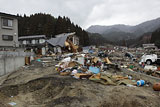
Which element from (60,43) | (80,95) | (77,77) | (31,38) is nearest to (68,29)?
(31,38)

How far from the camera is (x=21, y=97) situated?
4.93 meters

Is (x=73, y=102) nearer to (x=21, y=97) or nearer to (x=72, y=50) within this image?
(x=21, y=97)

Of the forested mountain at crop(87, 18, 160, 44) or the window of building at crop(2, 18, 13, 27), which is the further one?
the forested mountain at crop(87, 18, 160, 44)

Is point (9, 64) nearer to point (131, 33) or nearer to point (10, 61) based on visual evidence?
point (10, 61)

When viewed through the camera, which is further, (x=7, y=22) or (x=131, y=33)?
(x=131, y=33)

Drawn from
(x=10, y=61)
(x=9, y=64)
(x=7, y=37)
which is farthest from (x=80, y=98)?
(x=7, y=37)

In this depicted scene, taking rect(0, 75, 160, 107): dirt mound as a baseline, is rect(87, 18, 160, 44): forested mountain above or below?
above

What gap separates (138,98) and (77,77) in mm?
3552

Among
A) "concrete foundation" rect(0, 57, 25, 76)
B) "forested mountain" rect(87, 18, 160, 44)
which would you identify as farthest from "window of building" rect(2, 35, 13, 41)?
"forested mountain" rect(87, 18, 160, 44)

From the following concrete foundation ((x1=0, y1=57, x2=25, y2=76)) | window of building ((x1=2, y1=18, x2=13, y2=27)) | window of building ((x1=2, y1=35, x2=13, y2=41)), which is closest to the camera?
concrete foundation ((x1=0, y1=57, x2=25, y2=76))

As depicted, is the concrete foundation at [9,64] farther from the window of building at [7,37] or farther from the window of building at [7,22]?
the window of building at [7,22]

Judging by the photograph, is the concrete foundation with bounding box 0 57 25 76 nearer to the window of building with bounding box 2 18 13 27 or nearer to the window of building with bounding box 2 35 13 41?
the window of building with bounding box 2 35 13 41

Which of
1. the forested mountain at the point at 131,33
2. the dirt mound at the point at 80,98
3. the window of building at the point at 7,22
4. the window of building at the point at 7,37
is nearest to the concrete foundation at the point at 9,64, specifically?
the dirt mound at the point at 80,98

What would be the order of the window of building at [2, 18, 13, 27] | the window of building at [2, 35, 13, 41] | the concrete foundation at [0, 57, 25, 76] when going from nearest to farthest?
the concrete foundation at [0, 57, 25, 76] → the window of building at [2, 18, 13, 27] → the window of building at [2, 35, 13, 41]
